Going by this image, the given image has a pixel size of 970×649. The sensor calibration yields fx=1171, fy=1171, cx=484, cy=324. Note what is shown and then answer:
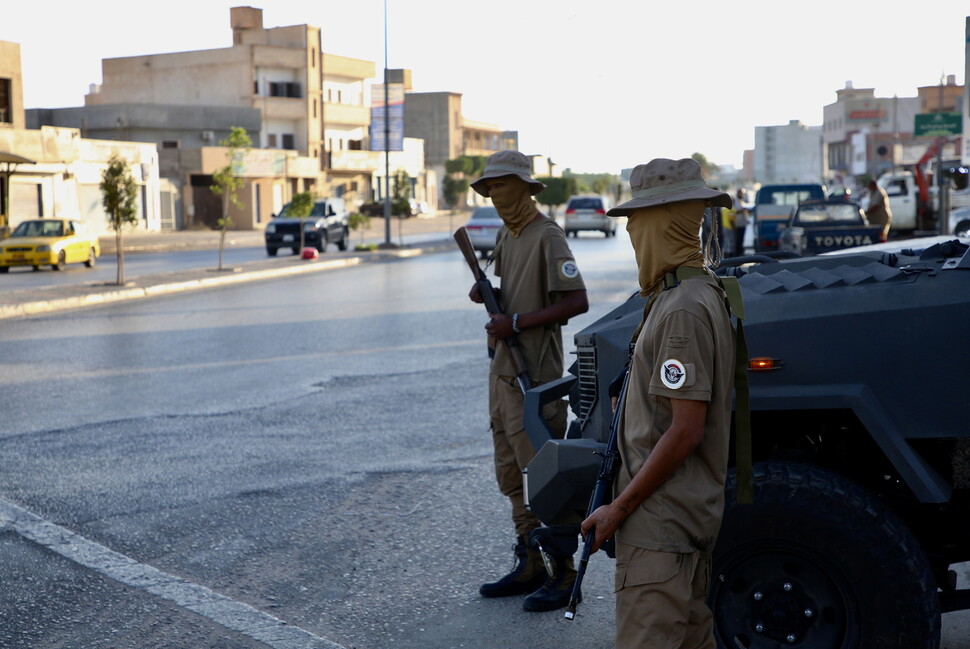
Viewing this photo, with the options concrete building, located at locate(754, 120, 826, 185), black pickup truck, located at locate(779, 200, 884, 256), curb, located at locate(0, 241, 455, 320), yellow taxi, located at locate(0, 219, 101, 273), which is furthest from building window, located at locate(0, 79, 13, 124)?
concrete building, located at locate(754, 120, 826, 185)

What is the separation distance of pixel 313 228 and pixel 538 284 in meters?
33.2

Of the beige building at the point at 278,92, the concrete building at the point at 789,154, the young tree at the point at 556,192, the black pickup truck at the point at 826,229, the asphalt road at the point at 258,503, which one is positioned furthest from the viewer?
the concrete building at the point at 789,154

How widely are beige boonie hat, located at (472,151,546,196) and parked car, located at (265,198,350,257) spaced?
1203 inches

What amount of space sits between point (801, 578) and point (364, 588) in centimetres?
→ 210

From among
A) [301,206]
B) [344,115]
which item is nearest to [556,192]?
[344,115]

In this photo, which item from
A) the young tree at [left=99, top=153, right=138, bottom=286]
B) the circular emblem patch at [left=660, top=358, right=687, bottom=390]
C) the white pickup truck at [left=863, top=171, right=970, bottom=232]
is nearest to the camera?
the circular emblem patch at [left=660, top=358, right=687, bottom=390]

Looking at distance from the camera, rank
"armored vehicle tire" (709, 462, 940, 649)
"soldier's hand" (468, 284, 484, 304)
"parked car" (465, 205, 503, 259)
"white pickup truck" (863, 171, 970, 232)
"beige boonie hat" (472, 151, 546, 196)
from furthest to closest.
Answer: "white pickup truck" (863, 171, 970, 232) < "parked car" (465, 205, 503, 259) < "soldier's hand" (468, 284, 484, 304) < "beige boonie hat" (472, 151, 546, 196) < "armored vehicle tire" (709, 462, 940, 649)

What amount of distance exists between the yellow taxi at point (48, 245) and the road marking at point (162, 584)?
25.4m

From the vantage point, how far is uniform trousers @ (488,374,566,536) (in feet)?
15.8

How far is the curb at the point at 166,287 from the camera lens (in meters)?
18.6

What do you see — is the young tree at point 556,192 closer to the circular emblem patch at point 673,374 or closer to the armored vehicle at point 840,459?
the armored vehicle at point 840,459

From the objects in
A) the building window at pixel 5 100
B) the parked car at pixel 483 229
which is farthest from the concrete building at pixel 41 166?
the parked car at pixel 483 229

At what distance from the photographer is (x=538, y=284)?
4938 millimetres

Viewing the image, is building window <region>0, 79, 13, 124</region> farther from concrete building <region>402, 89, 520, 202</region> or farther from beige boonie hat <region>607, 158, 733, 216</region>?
concrete building <region>402, 89, 520, 202</region>
